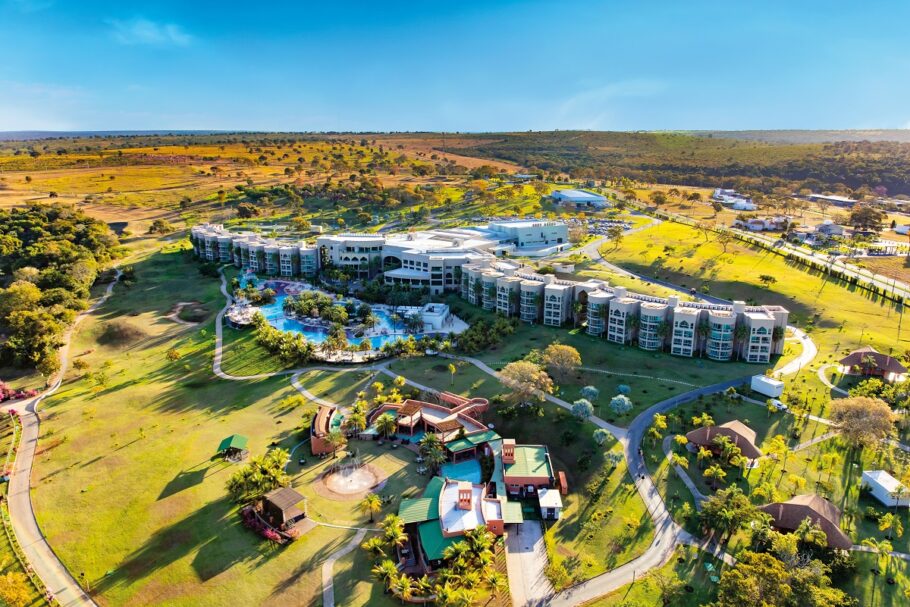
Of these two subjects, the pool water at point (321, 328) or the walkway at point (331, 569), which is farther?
the pool water at point (321, 328)

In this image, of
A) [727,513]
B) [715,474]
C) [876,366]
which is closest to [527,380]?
[715,474]

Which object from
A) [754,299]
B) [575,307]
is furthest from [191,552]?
[754,299]

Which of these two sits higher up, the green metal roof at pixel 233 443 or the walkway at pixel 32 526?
the green metal roof at pixel 233 443

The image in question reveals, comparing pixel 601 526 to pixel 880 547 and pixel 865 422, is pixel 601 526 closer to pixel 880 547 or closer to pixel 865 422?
pixel 880 547

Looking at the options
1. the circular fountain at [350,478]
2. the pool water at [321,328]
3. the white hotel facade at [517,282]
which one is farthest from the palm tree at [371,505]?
the white hotel facade at [517,282]

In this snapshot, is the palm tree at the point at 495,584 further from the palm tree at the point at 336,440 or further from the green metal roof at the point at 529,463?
the palm tree at the point at 336,440

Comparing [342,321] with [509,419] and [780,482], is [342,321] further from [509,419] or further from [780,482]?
[780,482]
